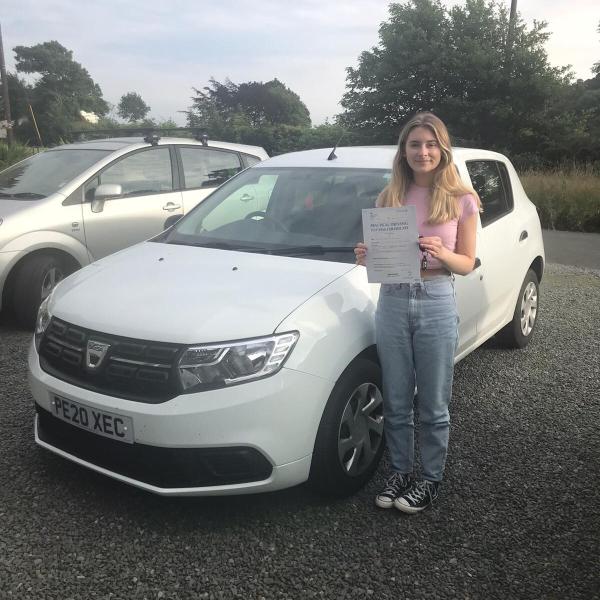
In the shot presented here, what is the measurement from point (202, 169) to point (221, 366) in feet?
15.9

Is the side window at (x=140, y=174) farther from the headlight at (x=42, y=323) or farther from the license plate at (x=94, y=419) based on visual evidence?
the license plate at (x=94, y=419)

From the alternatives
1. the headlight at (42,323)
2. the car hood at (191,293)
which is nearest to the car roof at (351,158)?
the car hood at (191,293)

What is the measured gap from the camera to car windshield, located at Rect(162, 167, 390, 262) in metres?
3.34

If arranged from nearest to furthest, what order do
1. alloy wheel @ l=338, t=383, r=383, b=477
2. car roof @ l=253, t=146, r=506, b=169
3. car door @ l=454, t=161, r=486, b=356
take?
1. alloy wheel @ l=338, t=383, r=383, b=477
2. car door @ l=454, t=161, r=486, b=356
3. car roof @ l=253, t=146, r=506, b=169

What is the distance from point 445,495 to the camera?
295 cm

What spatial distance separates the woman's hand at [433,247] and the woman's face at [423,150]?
1.06 feet

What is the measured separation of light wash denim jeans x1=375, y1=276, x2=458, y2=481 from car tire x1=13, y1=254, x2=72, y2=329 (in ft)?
11.9

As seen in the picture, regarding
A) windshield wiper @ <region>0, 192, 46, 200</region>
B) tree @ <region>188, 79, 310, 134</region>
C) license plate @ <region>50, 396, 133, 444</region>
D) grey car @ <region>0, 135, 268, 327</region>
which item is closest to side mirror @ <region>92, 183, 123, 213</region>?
grey car @ <region>0, 135, 268, 327</region>

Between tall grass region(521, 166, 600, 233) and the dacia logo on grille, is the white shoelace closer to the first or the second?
the dacia logo on grille

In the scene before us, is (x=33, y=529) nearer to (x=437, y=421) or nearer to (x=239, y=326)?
(x=239, y=326)

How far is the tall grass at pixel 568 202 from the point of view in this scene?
1198 cm

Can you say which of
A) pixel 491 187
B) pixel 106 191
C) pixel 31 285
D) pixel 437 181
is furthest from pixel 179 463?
pixel 106 191

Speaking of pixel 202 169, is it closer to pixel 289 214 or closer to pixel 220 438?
pixel 289 214

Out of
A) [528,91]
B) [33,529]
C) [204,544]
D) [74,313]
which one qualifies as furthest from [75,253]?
[528,91]
